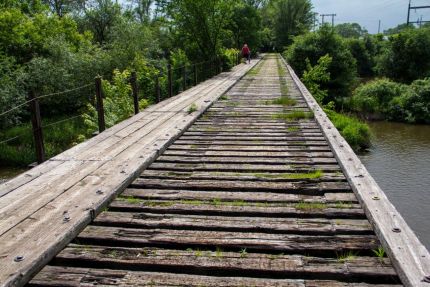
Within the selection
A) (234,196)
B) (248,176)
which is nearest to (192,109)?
(248,176)

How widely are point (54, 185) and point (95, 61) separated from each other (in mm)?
17429

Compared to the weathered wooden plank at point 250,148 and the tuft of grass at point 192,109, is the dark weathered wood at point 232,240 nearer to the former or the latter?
the weathered wooden plank at point 250,148

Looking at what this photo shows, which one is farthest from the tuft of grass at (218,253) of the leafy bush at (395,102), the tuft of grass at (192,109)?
the leafy bush at (395,102)

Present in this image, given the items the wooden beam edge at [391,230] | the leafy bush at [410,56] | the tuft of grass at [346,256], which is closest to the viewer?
the wooden beam edge at [391,230]

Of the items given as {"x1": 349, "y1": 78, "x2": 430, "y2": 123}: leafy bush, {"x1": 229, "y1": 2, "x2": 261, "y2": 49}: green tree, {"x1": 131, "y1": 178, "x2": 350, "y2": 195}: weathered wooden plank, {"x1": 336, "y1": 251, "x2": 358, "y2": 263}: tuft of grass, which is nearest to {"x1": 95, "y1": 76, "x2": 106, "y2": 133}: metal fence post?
{"x1": 131, "y1": 178, "x2": 350, "y2": 195}: weathered wooden plank

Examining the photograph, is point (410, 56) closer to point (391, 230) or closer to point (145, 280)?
point (391, 230)

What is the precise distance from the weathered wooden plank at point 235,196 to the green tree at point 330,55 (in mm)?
23903

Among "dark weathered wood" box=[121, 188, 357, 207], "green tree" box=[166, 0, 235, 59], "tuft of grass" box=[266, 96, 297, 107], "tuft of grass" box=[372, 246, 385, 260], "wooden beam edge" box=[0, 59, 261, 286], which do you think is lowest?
"tuft of grass" box=[266, 96, 297, 107]

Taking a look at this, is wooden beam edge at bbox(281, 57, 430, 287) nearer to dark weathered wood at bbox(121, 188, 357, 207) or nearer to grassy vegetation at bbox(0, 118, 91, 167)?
dark weathered wood at bbox(121, 188, 357, 207)

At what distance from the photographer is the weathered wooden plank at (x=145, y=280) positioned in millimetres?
2229

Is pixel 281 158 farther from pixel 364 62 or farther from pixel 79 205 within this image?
pixel 364 62

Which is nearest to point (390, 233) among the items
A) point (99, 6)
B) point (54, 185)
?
point (54, 185)

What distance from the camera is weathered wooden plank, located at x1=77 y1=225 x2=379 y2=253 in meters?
2.61

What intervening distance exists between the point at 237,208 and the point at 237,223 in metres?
0.26
